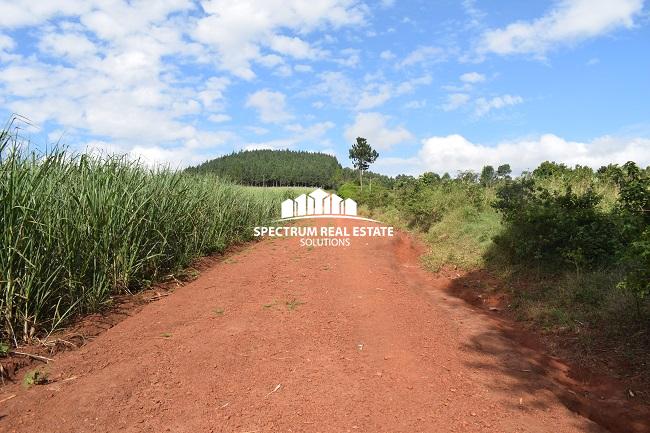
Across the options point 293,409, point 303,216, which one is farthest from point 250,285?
point 303,216

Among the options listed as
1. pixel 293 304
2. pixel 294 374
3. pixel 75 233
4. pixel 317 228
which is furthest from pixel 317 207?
pixel 294 374

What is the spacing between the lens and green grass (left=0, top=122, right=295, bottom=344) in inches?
144

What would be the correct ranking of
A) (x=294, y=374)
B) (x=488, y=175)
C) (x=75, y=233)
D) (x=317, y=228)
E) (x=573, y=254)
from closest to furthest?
(x=294, y=374)
(x=75, y=233)
(x=573, y=254)
(x=317, y=228)
(x=488, y=175)

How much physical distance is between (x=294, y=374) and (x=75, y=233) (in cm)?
264

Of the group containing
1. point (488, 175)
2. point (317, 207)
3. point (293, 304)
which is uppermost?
point (488, 175)

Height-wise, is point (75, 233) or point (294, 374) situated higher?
point (75, 233)

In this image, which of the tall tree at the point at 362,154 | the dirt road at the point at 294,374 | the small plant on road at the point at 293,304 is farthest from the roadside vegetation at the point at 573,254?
the tall tree at the point at 362,154

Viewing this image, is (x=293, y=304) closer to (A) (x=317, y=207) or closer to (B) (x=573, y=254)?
(B) (x=573, y=254)

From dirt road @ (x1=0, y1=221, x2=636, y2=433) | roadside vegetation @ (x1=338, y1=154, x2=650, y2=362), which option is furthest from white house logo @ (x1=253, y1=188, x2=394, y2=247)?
dirt road @ (x1=0, y1=221, x2=636, y2=433)

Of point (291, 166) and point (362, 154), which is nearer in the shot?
point (362, 154)

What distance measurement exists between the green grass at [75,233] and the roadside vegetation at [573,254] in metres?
4.92

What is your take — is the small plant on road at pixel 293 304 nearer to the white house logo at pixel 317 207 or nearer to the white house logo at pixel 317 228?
the white house logo at pixel 317 228

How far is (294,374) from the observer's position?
339 centimetres

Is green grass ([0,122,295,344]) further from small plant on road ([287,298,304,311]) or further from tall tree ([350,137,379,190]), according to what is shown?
tall tree ([350,137,379,190])
